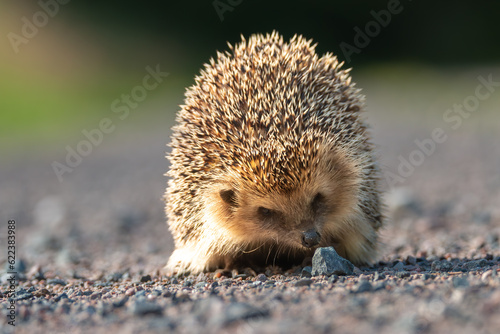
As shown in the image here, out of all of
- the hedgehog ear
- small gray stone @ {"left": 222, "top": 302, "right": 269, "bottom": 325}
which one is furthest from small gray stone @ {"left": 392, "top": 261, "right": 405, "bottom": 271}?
small gray stone @ {"left": 222, "top": 302, "right": 269, "bottom": 325}

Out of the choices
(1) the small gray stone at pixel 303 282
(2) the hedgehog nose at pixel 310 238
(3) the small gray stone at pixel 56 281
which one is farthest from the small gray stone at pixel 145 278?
(1) the small gray stone at pixel 303 282

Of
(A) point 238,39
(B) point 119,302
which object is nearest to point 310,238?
(B) point 119,302

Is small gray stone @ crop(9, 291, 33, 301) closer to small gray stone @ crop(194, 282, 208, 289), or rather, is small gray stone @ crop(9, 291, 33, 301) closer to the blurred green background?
small gray stone @ crop(194, 282, 208, 289)

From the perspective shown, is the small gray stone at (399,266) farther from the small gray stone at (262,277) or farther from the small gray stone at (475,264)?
the small gray stone at (262,277)

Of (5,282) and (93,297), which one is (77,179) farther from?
(93,297)

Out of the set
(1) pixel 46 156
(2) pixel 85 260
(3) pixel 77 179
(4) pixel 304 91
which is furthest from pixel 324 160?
(1) pixel 46 156
